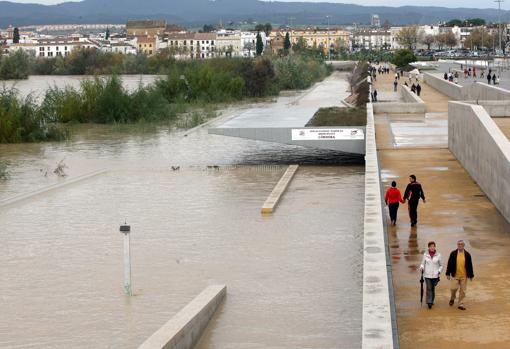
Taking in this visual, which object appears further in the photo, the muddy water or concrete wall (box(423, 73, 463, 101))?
concrete wall (box(423, 73, 463, 101))

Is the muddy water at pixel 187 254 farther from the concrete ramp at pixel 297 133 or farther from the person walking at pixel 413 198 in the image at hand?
the person walking at pixel 413 198

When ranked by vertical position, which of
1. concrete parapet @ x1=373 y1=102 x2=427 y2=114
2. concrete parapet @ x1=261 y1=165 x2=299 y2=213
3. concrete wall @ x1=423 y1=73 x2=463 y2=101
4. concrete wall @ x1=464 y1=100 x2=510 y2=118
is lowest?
concrete parapet @ x1=261 y1=165 x2=299 y2=213

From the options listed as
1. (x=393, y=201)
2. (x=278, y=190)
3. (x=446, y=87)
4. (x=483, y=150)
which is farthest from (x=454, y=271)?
(x=446, y=87)

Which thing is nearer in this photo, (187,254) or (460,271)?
(460,271)

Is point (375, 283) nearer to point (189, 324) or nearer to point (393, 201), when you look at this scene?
point (189, 324)

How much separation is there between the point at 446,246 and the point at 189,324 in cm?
368

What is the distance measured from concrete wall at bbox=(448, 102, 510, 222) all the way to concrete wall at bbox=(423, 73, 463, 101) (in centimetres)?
1763

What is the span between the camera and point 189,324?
44.1 feet

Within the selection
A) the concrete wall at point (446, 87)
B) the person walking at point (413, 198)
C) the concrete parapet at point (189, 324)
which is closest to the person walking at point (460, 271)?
the concrete parapet at point (189, 324)

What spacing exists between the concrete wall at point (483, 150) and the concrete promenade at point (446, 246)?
218 mm

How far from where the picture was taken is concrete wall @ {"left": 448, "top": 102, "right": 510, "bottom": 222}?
53.1ft

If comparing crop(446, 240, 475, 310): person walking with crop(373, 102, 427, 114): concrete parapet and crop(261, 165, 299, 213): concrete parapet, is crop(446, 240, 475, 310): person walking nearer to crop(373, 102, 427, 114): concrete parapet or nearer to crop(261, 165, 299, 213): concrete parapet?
crop(261, 165, 299, 213): concrete parapet

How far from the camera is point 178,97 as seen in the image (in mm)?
63750

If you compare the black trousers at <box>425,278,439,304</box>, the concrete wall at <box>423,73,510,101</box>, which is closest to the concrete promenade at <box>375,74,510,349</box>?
the black trousers at <box>425,278,439,304</box>
